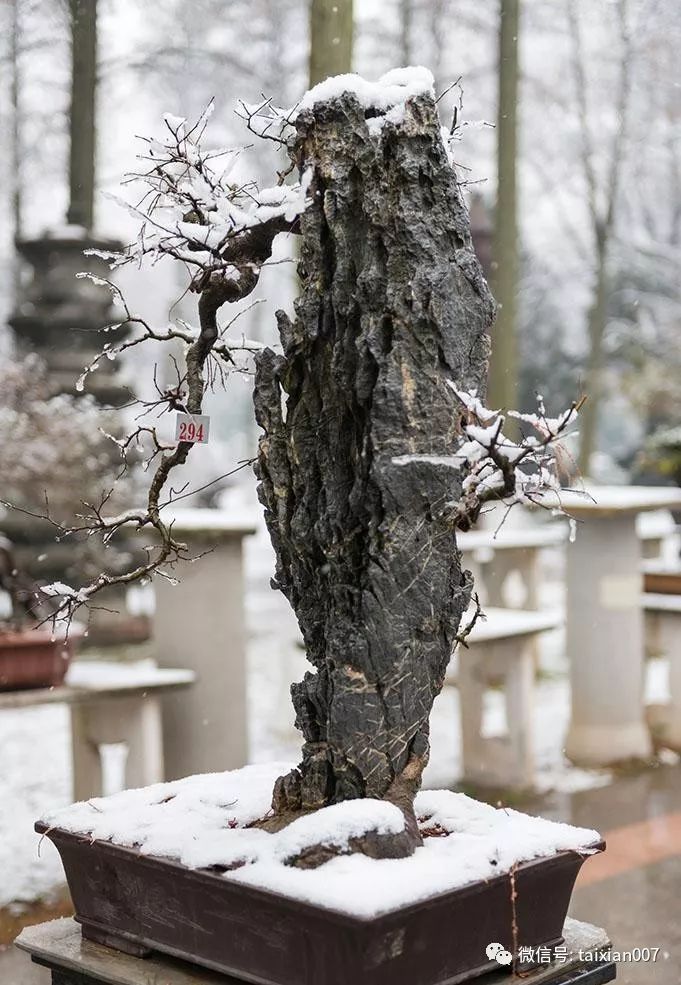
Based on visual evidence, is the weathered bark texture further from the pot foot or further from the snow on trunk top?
the pot foot

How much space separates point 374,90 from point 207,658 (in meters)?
2.67

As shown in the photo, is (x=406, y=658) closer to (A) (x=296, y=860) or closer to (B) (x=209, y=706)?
(A) (x=296, y=860)

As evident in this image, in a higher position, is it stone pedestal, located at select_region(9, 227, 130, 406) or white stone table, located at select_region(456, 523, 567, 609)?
stone pedestal, located at select_region(9, 227, 130, 406)

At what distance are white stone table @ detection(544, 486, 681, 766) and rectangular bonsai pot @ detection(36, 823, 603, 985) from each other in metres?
3.72

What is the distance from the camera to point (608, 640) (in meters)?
5.54

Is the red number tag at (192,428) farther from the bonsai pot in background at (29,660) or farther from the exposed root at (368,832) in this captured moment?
the bonsai pot in background at (29,660)

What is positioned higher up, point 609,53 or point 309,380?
point 609,53

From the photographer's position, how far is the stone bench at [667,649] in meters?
5.66

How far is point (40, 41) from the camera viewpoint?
7.35 m

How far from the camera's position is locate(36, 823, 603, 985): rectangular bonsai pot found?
1646 millimetres

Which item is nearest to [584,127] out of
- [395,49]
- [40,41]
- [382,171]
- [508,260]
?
[395,49]

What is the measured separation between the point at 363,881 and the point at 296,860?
5.8 inches

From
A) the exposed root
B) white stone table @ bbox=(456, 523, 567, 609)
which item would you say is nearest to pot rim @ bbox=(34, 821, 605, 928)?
the exposed root

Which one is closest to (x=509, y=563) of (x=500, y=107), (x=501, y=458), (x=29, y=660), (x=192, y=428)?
(x=500, y=107)
